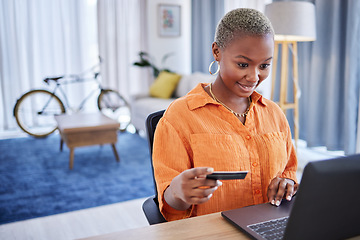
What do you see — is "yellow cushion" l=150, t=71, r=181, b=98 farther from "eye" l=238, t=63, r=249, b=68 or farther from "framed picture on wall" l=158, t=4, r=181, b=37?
"eye" l=238, t=63, r=249, b=68

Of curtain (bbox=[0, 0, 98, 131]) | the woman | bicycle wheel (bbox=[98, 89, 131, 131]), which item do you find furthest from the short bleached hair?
curtain (bbox=[0, 0, 98, 131])

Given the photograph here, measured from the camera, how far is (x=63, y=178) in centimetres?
311

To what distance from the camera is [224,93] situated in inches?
41.2

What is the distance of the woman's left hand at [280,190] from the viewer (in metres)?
0.90

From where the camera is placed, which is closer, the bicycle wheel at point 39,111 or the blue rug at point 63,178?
the blue rug at point 63,178

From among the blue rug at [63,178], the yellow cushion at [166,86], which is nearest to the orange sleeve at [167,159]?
the blue rug at [63,178]

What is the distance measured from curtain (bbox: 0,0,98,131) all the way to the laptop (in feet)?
16.9

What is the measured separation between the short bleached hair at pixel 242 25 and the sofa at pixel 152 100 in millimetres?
3211

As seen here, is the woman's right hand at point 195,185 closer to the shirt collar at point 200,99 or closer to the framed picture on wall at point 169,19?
the shirt collar at point 200,99

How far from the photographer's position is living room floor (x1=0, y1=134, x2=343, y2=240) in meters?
2.08

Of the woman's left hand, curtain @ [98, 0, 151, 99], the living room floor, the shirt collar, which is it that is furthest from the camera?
curtain @ [98, 0, 151, 99]

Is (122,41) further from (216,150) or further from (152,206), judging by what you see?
(216,150)

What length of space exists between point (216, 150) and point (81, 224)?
5.12 feet

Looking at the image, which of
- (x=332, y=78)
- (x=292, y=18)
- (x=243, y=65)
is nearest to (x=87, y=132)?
(x=292, y=18)
